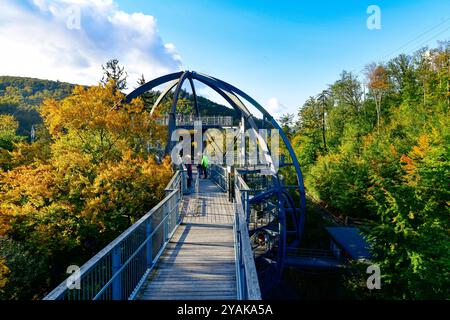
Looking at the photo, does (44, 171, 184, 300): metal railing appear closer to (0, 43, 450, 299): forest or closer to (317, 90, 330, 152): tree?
(0, 43, 450, 299): forest

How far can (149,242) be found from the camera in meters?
5.33

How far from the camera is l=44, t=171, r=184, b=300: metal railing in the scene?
2.87 meters

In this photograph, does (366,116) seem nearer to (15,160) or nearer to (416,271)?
(416,271)

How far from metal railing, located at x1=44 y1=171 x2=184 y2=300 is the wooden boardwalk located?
0.25 metres

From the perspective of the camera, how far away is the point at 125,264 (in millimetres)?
4000

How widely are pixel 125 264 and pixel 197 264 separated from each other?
1974 mm

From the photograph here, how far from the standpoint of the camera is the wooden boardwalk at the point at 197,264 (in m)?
4.57

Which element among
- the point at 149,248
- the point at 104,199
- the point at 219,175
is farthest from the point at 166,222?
the point at 219,175

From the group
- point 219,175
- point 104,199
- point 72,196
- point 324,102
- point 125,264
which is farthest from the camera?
point 324,102

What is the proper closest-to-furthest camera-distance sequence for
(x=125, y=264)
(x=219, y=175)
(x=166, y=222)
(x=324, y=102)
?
(x=125, y=264) < (x=166, y=222) < (x=219, y=175) < (x=324, y=102)

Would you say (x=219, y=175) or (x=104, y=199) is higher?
(x=219, y=175)

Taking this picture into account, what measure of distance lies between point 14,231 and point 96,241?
267 centimetres

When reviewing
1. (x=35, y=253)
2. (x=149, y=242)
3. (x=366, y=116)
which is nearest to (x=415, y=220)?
(x=149, y=242)

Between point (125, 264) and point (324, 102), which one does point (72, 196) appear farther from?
point (324, 102)
